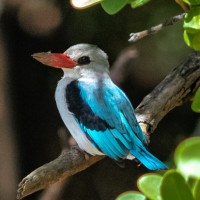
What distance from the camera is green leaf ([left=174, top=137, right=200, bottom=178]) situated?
8.6 inches

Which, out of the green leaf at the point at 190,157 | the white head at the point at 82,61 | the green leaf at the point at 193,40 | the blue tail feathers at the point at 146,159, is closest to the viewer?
the green leaf at the point at 190,157

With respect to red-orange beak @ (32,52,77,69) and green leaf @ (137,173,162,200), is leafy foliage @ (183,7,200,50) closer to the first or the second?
green leaf @ (137,173,162,200)

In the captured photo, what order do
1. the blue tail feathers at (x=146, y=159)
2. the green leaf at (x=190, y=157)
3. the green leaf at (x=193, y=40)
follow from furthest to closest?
the blue tail feathers at (x=146, y=159), the green leaf at (x=193, y=40), the green leaf at (x=190, y=157)

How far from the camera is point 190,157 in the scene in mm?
220

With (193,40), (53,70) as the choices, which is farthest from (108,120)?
(193,40)

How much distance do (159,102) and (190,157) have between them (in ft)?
2.90

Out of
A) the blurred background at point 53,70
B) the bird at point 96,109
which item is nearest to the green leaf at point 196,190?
the bird at point 96,109

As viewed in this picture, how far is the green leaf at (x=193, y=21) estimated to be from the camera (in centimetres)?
30

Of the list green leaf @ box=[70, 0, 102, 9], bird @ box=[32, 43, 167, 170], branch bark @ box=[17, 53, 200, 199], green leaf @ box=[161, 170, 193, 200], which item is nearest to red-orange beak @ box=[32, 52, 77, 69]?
bird @ box=[32, 43, 167, 170]

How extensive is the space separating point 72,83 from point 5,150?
30 centimetres

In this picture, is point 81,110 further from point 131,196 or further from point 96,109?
point 131,196

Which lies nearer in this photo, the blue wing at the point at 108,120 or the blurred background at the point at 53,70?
the blue wing at the point at 108,120

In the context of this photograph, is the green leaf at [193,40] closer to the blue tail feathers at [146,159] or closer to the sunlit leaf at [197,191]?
the sunlit leaf at [197,191]

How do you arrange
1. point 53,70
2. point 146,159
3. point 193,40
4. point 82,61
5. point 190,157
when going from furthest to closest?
point 53,70
point 82,61
point 146,159
point 193,40
point 190,157
